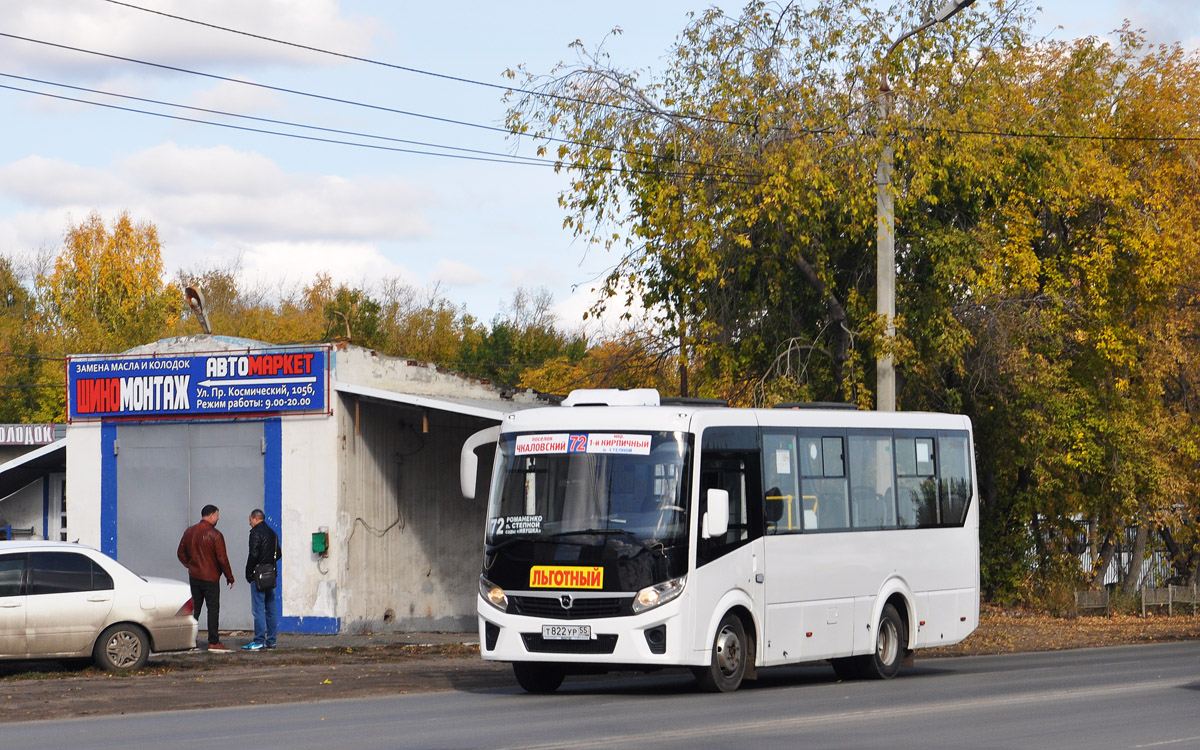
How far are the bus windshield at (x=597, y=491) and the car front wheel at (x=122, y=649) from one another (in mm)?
5190

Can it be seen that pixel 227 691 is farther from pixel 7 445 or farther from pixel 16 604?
pixel 7 445

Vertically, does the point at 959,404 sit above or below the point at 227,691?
above

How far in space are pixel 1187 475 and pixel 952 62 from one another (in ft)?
37.1

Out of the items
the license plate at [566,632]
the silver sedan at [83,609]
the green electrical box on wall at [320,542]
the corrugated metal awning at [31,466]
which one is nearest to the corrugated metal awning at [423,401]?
the green electrical box on wall at [320,542]

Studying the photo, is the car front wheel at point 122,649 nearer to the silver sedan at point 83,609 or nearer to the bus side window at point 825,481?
the silver sedan at point 83,609

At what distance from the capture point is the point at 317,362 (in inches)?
937

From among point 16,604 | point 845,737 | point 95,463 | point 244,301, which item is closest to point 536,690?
point 845,737

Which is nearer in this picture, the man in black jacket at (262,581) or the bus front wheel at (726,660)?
the bus front wheel at (726,660)

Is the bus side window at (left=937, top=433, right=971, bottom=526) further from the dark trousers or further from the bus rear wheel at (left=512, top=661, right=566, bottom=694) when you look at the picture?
the dark trousers

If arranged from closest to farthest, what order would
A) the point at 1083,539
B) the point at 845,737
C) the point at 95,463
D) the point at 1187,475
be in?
1. the point at 845,737
2. the point at 95,463
3. the point at 1187,475
4. the point at 1083,539

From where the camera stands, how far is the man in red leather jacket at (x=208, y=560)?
68.6 feet

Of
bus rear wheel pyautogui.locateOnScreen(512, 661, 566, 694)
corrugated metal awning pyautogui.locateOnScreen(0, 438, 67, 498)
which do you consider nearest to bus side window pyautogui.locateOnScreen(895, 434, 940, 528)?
bus rear wheel pyautogui.locateOnScreen(512, 661, 566, 694)

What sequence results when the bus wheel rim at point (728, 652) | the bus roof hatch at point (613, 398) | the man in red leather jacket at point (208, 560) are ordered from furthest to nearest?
the man in red leather jacket at point (208, 560), the bus roof hatch at point (613, 398), the bus wheel rim at point (728, 652)

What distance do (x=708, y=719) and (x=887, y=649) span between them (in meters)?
5.72
